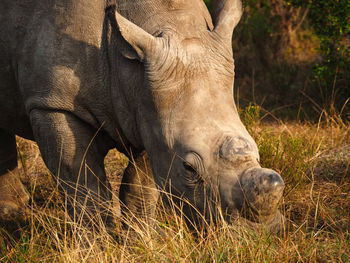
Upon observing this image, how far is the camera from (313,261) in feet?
11.1

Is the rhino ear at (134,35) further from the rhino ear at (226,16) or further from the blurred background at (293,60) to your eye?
the blurred background at (293,60)

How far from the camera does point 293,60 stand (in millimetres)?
8930

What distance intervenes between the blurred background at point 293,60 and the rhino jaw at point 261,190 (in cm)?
345

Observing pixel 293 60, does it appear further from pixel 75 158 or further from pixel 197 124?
pixel 197 124

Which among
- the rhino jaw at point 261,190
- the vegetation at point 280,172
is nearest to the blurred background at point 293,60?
the vegetation at point 280,172

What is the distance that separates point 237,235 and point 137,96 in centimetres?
101

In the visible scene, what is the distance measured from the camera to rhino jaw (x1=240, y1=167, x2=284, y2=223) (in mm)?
3088

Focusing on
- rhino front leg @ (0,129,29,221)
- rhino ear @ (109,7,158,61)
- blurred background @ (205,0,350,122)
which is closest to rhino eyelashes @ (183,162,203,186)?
rhino ear @ (109,7,158,61)

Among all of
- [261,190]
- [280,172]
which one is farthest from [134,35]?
[280,172]

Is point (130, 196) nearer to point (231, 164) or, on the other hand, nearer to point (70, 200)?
point (70, 200)

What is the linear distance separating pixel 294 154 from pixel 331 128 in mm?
1517

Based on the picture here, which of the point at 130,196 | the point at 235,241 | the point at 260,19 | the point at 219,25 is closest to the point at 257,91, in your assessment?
the point at 260,19

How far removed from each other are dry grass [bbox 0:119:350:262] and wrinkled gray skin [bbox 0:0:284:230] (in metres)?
0.14

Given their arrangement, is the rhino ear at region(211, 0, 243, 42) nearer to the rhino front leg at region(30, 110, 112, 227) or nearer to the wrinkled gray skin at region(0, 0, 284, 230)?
the wrinkled gray skin at region(0, 0, 284, 230)
